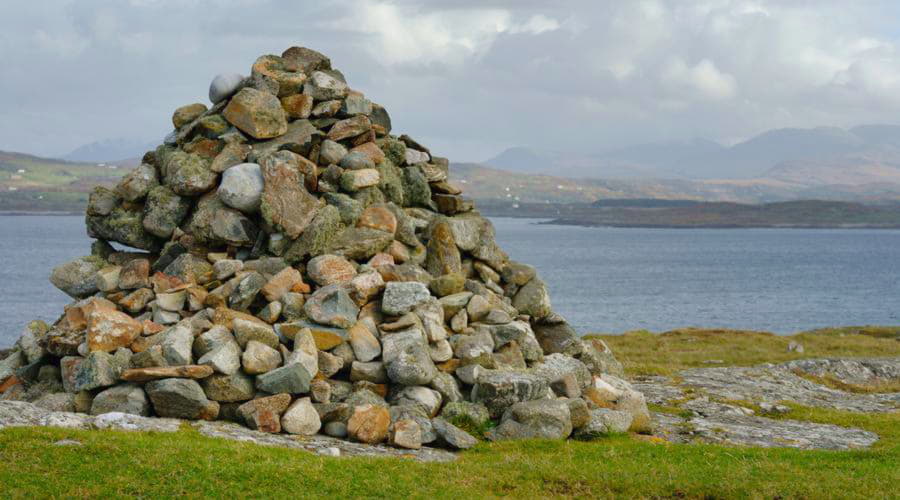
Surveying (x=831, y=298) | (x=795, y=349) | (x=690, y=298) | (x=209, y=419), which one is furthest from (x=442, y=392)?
(x=831, y=298)

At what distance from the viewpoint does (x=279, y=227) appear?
85.7ft

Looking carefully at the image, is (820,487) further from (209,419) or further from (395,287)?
(209,419)

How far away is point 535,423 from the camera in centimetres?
2189

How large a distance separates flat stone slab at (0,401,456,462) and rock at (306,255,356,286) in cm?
564

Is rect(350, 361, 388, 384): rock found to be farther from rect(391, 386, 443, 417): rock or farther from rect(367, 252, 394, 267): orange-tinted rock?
rect(367, 252, 394, 267): orange-tinted rock

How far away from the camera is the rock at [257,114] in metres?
28.3

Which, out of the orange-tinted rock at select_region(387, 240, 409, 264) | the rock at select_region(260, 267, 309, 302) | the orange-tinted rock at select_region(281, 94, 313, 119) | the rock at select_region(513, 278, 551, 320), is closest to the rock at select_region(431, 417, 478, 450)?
the rock at select_region(260, 267, 309, 302)

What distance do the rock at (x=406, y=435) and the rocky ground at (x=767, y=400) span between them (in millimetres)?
8077

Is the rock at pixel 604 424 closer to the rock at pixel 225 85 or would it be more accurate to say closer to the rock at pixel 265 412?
the rock at pixel 265 412

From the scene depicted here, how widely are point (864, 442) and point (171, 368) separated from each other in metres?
19.8

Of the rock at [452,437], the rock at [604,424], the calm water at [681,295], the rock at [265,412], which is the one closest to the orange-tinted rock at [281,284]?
the rock at [265,412]

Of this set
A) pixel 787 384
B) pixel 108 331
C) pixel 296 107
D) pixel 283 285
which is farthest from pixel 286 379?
pixel 787 384

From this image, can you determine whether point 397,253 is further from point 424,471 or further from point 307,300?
point 424,471

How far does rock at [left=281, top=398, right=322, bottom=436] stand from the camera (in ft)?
69.3
